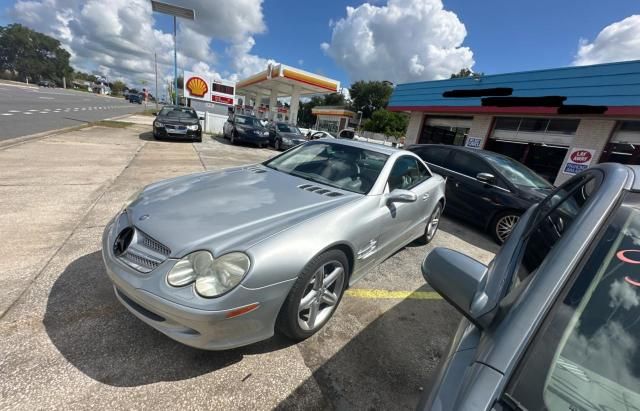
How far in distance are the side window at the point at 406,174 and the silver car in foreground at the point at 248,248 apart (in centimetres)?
5

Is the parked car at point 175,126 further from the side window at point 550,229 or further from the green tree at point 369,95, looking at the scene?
the green tree at point 369,95

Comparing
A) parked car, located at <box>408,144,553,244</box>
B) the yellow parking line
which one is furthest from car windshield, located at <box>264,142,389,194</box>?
parked car, located at <box>408,144,553,244</box>

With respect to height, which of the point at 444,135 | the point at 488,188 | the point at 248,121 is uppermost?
the point at 444,135

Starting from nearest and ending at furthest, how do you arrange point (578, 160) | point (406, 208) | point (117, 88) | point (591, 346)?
point (591, 346) < point (406, 208) < point (578, 160) < point (117, 88)

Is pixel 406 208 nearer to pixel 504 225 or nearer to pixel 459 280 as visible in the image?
pixel 459 280

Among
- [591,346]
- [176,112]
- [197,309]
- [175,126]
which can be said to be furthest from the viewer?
[176,112]

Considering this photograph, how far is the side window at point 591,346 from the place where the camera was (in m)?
0.78

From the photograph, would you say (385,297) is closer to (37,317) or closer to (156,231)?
(156,231)

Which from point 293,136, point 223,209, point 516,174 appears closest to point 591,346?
point 223,209

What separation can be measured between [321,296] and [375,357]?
0.60 meters

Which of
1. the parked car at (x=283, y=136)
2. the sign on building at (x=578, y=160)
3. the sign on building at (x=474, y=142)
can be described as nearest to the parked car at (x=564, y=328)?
the sign on building at (x=578, y=160)

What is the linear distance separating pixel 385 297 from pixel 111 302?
7.83ft

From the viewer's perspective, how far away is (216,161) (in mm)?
8836

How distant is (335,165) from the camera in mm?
3096
